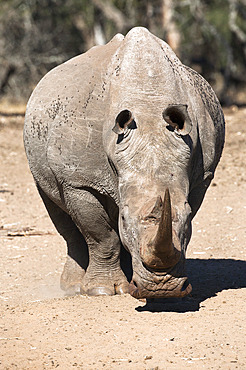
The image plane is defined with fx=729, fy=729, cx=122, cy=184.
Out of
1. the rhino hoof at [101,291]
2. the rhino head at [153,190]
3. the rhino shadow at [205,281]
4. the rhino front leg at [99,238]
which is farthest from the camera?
the rhino hoof at [101,291]

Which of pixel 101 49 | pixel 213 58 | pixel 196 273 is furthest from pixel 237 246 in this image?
pixel 213 58

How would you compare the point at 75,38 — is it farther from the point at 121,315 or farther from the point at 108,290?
the point at 121,315

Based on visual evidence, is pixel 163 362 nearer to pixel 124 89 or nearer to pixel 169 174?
pixel 169 174

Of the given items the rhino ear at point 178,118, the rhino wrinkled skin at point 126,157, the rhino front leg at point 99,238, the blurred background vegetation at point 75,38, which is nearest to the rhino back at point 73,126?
the rhino wrinkled skin at point 126,157

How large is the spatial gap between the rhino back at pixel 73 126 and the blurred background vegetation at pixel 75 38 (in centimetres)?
1508

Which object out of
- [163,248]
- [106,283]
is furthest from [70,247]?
[163,248]

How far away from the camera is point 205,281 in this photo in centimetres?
675

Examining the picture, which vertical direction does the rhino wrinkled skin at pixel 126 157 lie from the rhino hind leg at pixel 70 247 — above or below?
above

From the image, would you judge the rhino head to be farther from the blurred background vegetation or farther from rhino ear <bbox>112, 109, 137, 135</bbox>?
the blurred background vegetation

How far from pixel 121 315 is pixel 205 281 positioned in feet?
4.91

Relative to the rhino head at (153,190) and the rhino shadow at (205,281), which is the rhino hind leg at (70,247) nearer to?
the rhino shadow at (205,281)

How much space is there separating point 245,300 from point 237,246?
7.37 feet

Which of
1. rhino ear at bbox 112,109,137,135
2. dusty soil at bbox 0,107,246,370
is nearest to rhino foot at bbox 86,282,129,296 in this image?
dusty soil at bbox 0,107,246,370

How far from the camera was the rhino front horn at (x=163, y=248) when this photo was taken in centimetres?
457
